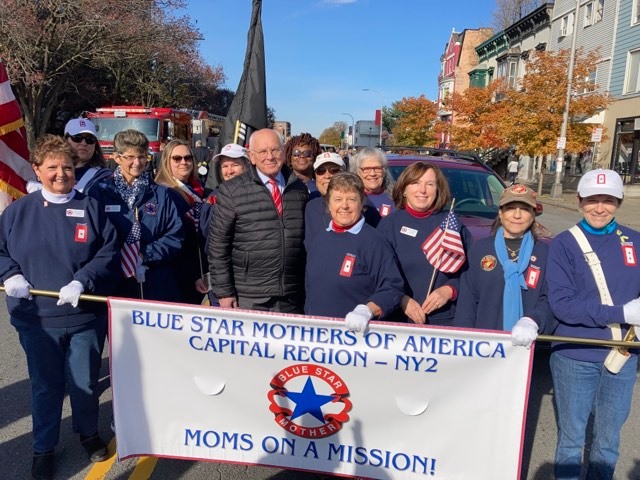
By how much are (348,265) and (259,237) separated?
0.68 metres

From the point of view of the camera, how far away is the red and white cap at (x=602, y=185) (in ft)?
8.64

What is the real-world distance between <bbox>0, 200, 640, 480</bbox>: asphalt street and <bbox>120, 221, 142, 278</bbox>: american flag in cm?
119

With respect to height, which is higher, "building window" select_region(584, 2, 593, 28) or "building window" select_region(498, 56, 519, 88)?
"building window" select_region(584, 2, 593, 28)

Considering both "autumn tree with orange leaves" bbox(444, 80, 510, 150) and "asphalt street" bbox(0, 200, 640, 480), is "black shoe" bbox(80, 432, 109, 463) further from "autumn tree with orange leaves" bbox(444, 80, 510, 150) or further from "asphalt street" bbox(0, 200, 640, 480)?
"autumn tree with orange leaves" bbox(444, 80, 510, 150)

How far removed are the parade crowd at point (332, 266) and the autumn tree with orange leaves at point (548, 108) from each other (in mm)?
22031

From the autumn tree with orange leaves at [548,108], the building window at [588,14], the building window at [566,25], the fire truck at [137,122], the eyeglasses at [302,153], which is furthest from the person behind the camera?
the building window at [566,25]

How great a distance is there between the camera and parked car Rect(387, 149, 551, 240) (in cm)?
533

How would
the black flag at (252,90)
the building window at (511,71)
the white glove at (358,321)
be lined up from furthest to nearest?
the building window at (511,71), the black flag at (252,90), the white glove at (358,321)

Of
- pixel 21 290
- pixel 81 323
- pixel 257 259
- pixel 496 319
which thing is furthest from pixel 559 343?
pixel 21 290

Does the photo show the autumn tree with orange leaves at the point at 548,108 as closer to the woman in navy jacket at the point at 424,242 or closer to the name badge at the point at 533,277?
the woman in navy jacket at the point at 424,242

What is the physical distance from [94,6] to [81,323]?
19.0 metres

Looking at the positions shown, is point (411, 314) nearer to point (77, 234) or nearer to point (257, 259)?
point (257, 259)

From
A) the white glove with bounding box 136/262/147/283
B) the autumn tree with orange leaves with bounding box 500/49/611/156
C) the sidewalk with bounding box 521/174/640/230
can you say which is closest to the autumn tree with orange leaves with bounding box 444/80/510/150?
the autumn tree with orange leaves with bounding box 500/49/611/156

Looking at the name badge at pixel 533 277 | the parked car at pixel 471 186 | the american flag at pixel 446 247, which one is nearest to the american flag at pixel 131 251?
the american flag at pixel 446 247
